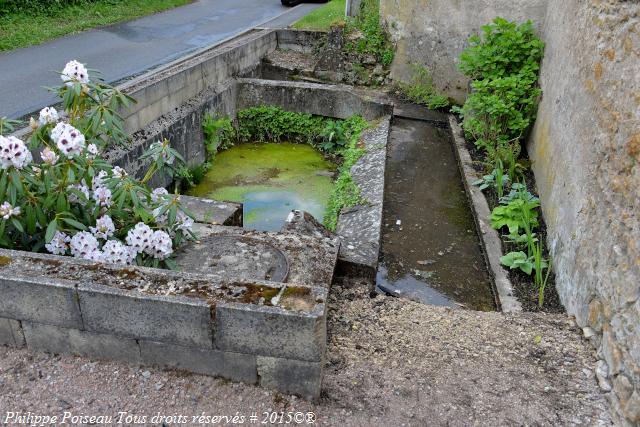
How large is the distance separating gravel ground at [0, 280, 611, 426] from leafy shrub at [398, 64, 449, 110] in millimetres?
6009

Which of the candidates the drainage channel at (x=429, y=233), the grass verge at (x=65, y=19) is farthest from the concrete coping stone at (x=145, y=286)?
the grass verge at (x=65, y=19)

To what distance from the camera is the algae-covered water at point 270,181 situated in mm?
7387

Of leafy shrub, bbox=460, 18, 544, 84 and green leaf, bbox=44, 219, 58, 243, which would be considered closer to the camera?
green leaf, bbox=44, 219, 58, 243

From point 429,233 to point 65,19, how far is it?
1142 centimetres

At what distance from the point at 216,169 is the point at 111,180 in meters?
4.85

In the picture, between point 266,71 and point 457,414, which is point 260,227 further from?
point 266,71

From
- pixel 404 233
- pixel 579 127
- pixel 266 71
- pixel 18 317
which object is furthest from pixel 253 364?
pixel 266 71

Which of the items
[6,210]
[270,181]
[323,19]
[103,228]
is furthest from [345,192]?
[323,19]

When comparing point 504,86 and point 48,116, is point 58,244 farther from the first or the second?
point 504,86

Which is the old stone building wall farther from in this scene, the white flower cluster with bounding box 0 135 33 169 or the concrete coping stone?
the white flower cluster with bounding box 0 135 33 169

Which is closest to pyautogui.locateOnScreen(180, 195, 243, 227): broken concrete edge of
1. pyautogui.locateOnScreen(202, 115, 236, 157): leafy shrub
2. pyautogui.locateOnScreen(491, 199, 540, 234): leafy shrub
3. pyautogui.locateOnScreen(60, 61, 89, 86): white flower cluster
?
pyautogui.locateOnScreen(60, 61, 89, 86): white flower cluster

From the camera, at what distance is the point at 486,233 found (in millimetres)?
5590

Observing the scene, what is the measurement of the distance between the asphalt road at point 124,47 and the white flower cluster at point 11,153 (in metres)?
3.84

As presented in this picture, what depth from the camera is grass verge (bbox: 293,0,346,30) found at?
12891mm
